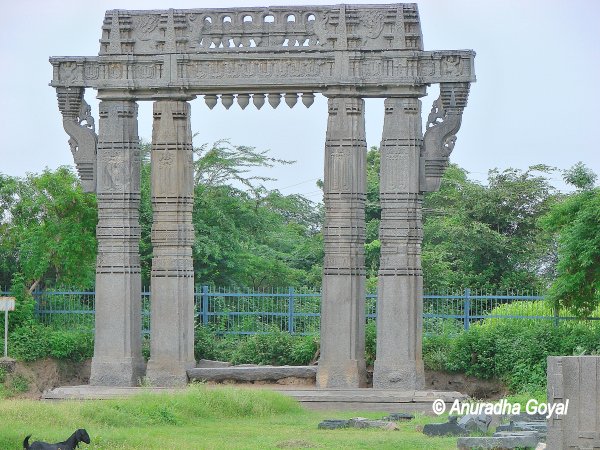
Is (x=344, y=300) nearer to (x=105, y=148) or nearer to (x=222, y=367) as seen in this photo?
(x=222, y=367)

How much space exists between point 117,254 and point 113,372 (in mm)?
1704

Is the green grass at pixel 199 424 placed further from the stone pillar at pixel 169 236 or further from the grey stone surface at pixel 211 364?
the grey stone surface at pixel 211 364

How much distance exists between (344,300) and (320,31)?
3.83 metres

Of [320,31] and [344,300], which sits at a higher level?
[320,31]

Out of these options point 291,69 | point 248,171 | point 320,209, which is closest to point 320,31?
point 291,69

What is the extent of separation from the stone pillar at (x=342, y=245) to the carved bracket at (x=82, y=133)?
353 centimetres

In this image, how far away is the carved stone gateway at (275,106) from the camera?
2159 cm

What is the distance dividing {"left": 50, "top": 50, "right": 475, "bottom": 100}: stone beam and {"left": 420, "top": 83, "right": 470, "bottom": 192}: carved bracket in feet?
1.21

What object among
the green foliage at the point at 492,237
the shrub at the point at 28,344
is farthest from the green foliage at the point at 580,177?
the shrub at the point at 28,344

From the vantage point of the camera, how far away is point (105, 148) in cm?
2239

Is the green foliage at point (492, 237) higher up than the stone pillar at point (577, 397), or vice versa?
the green foliage at point (492, 237)

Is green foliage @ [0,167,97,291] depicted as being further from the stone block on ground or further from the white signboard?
the stone block on ground

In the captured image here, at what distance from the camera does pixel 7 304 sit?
2412 centimetres

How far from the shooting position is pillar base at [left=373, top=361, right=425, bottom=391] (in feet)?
70.2
